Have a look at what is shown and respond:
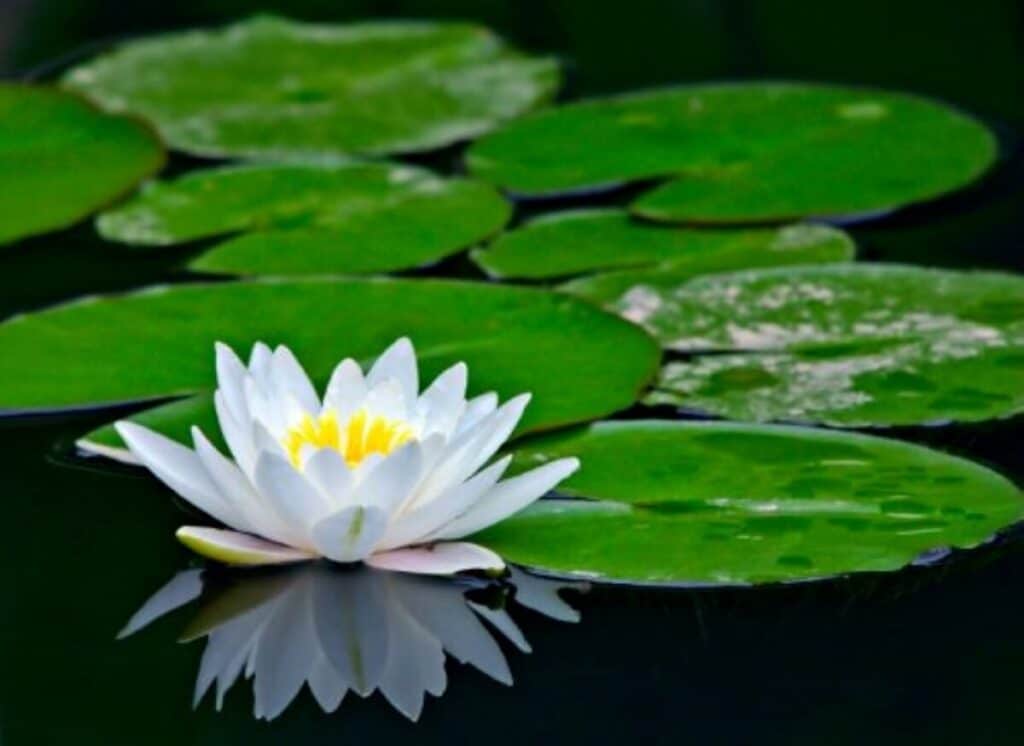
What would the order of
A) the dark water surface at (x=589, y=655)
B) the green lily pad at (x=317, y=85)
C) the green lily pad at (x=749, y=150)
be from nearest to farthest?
the dark water surface at (x=589, y=655), the green lily pad at (x=749, y=150), the green lily pad at (x=317, y=85)

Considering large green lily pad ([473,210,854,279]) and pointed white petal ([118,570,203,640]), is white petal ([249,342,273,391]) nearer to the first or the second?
pointed white petal ([118,570,203,640])

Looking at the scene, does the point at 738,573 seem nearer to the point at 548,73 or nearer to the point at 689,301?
the point at 689,301

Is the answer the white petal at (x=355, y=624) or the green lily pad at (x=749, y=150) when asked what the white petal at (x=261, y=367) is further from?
the green lily pad at (x=749, y=150)

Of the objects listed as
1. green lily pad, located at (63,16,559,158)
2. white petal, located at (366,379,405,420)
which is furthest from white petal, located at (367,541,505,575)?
green lily pad, located at (63,16,559,158)

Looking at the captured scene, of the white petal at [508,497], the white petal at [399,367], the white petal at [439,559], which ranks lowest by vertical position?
the white petal at [439,559]

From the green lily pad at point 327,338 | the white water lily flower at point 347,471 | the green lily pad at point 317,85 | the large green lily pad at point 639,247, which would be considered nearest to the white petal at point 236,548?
the white water lily flower at point 347,471

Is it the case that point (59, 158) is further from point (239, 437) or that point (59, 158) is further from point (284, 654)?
point (284, 654)

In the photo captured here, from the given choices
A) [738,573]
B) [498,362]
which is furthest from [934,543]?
[498,362]
